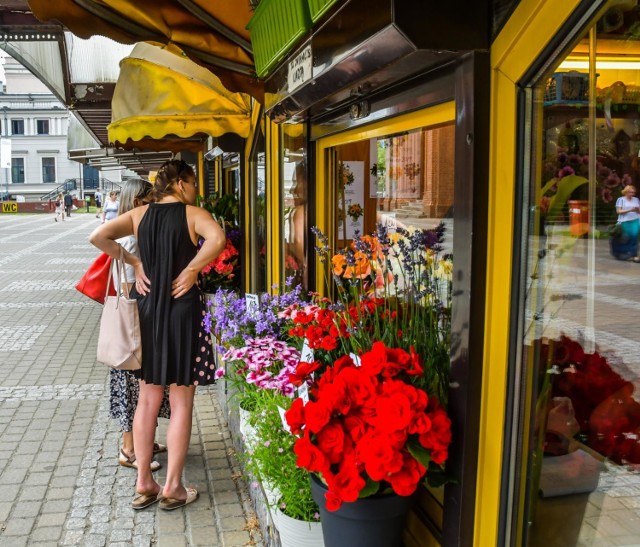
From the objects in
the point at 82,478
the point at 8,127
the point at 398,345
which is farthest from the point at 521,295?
the point at 8,127

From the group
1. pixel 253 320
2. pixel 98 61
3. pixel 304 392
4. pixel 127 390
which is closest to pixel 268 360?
pixel 253 320

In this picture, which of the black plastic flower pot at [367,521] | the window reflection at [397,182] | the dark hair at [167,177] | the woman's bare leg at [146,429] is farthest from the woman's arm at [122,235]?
the black plastic flower pot at [367,521]

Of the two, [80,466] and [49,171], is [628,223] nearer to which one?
[80,466]

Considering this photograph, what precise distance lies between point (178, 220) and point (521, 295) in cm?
226

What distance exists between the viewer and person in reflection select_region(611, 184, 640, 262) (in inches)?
59.9

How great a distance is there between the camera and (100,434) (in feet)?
16.8

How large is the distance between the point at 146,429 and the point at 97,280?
1016mm

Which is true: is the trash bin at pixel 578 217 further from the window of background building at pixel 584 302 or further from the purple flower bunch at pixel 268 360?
the purple flower bunch at pixel 268 360

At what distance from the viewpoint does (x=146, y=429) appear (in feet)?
12.8

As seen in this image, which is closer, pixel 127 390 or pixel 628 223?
pixel 628 223

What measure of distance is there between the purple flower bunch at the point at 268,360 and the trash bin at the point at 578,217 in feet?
4.77

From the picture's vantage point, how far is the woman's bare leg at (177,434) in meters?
3.87

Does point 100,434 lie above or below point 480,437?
below

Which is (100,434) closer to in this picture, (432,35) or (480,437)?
(480,437)
